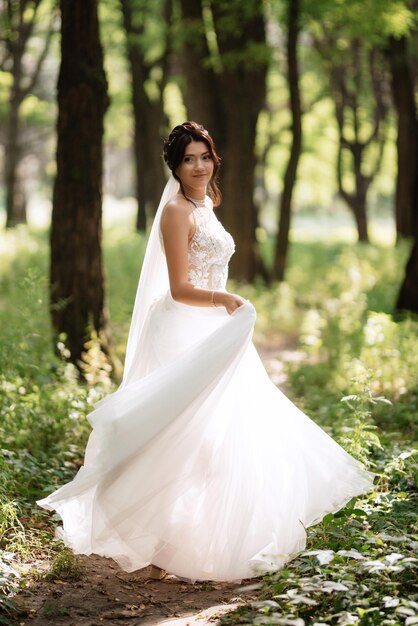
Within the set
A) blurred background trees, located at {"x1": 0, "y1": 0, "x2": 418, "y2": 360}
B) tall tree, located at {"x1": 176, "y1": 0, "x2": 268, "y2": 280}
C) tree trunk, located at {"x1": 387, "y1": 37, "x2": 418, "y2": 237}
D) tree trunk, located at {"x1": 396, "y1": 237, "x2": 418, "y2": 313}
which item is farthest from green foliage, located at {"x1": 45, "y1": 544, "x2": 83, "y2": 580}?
tree trunk, located at {"x1": 387, "y1": 37, "x2": 418, "y2": 237}

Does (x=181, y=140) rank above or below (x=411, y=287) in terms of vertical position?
above

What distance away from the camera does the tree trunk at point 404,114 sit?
1808 centimetres

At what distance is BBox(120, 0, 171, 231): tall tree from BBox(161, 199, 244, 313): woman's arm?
1808 cm

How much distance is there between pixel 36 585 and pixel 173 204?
7.82 feet

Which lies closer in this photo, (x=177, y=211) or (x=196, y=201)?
(x=177, y=211)

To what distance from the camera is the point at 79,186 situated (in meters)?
9.10

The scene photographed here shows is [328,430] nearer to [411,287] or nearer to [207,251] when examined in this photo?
[207,251]

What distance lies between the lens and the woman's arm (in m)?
5.27

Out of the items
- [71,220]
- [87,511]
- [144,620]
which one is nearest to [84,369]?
[71,220]

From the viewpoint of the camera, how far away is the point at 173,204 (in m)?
5.41

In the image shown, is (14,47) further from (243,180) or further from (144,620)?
(144,620)

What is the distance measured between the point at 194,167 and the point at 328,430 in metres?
Result: 2.99

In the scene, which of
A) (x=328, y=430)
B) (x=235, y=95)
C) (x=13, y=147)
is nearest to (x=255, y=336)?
(x=235, y=95)

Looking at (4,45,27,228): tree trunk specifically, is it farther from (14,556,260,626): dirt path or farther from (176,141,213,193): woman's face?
(14,556,260,626): dirt path
